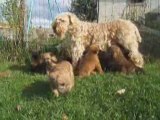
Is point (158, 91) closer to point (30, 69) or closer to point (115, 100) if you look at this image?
point (115, 100)

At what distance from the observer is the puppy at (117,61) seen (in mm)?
11234

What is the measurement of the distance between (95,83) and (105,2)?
52.4ft

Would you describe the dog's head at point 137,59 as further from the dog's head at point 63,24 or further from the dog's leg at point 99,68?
the dog's head at point 63,24

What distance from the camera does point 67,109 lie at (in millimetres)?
8750

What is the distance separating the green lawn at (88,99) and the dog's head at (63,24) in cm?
155

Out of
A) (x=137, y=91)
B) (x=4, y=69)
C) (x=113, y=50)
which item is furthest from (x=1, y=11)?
(x=137, y=91)

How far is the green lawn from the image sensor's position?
8516 mm

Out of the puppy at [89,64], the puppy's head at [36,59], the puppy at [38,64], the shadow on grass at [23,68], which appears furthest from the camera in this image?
the shadow on grass at [23,68]

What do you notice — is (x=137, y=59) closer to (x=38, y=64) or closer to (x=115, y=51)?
(x=115, y=51)

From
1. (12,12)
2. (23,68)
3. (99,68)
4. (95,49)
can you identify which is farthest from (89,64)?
(12,12)

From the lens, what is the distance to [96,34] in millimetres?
12125

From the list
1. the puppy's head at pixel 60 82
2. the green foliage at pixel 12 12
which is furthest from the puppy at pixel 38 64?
the puppy's head at pixel 60 82

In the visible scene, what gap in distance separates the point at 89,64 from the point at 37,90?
1.58 m

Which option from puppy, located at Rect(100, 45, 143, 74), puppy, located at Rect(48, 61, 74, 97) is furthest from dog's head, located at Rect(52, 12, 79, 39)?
puppy, located at Rect(48, 61, 74, 97)
